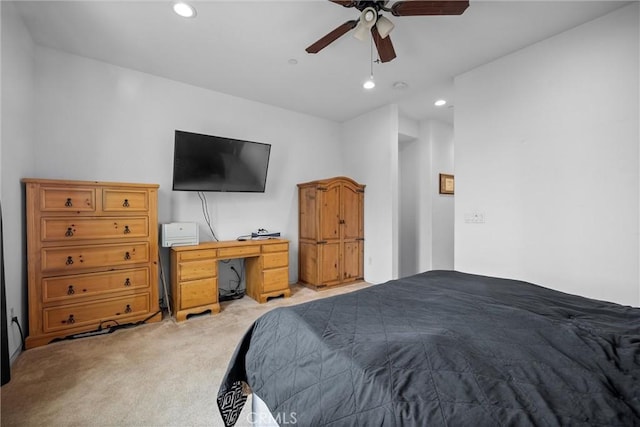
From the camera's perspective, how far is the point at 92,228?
2.59m

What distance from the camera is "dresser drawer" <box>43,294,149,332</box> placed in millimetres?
2428

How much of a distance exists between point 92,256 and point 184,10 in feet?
7.65

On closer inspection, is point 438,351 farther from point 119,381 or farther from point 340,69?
point 340,69

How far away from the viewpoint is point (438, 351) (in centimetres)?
91

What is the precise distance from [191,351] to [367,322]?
1837 mm

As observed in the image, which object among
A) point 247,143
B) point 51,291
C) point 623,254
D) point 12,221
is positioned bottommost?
point 51,291

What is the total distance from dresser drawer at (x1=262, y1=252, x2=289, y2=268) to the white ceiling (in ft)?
7.26

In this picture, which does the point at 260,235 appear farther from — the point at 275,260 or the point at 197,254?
the point at 197,254

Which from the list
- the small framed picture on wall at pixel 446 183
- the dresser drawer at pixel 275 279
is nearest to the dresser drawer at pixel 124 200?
the dresser drawer at pixel 275 279

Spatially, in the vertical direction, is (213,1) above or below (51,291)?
above

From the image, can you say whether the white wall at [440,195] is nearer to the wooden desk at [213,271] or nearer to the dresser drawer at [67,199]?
the wooden desk at [213,271]

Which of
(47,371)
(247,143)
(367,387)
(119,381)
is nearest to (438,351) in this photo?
(367,387)

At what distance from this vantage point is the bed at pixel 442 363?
0.73 metres

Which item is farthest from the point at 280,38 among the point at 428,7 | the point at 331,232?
the point at 331,232
